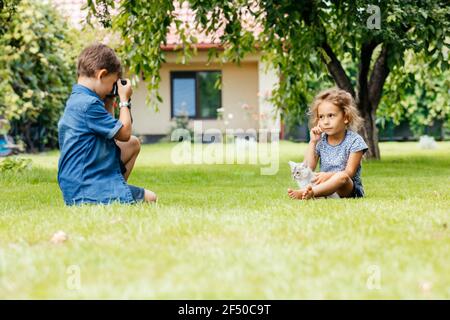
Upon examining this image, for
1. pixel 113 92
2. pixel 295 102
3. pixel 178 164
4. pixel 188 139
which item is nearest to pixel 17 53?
pixel 178 164

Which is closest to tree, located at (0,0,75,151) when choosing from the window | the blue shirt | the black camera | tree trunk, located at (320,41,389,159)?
the window

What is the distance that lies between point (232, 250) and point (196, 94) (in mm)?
19780

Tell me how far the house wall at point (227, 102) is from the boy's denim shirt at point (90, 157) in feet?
55.4

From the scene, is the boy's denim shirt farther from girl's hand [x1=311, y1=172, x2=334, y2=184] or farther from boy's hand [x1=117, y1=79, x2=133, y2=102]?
girl's hand [x1=311, y1=172, x2=334, y2=184]

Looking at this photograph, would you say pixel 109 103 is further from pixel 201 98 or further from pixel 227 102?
pixel 201 98

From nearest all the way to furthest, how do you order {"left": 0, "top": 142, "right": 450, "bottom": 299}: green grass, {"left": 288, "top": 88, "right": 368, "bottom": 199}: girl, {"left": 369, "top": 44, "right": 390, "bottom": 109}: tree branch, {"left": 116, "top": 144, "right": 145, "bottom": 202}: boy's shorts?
{"left": 0, "top": 142, "right": 450, "bottom": 299}: green grass < {"left": 116, "top": 144, "right": 145, "bottom": 202}: boy's shorts < {"left": 288, "top": 88, "right": 368, "bottom": 199}: girl < {"left": 369, "top": 44, "right": 390, "bottom": 109}: tree branch

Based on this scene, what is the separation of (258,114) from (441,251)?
18.8 metres

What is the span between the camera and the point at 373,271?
3010 millimetres

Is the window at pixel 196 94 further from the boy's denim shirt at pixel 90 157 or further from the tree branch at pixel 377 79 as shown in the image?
the boy's denim shirt at pixel 90 157

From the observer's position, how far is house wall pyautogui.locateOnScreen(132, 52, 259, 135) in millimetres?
22469

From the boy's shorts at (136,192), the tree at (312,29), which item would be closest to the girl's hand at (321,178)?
the boy's shorts at (136,192)

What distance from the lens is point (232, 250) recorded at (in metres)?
3.43

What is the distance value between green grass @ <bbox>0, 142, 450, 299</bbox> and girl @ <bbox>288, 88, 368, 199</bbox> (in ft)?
1.65
